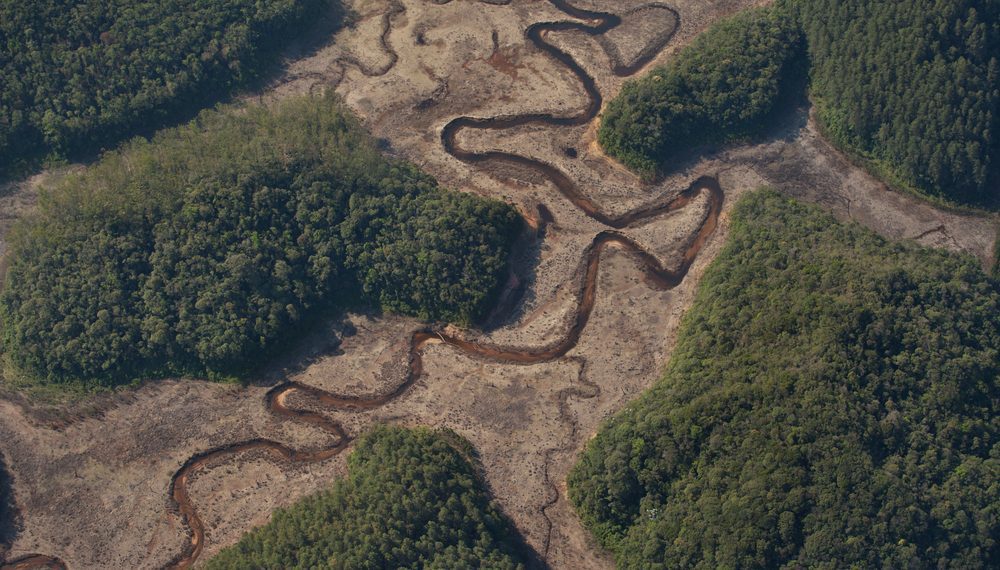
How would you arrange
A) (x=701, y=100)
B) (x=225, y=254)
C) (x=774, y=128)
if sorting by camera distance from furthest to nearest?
(x=774, y=128), (x=701, y=100), (x=225, y=254)

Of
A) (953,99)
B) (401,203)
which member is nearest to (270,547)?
(401,203)

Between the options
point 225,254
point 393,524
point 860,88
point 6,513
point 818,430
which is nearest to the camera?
point 393,524

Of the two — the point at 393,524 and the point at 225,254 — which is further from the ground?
the point at 225,254

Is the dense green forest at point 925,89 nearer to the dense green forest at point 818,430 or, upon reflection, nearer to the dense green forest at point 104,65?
the dense green forest at point 818,430

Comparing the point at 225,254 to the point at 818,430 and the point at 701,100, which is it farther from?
the point at 818,430

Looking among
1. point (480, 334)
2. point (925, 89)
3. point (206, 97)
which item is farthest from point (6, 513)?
point (925, 89)

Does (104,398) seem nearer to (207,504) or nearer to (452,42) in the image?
(207,504)

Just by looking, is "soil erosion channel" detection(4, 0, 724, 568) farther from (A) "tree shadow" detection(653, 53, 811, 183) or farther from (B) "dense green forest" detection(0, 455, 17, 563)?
(A) "tree shadow" detection(653, 53, 811, 183)

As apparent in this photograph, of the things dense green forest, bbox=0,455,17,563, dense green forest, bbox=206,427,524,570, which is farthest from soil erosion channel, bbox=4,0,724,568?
dense green forest, bbox=206,427,524,570
